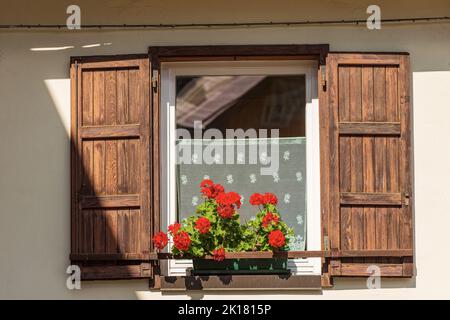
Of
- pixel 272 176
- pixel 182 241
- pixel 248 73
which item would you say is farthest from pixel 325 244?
pixel 248 73

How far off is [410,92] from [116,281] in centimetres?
237

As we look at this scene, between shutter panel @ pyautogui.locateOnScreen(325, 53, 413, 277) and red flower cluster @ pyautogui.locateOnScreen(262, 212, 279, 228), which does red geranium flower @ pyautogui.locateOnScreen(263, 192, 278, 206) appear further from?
shutter panel @ pyautogui.locateOnScreen(325, 53, 413, 277)

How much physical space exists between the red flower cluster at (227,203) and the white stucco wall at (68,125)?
59cm

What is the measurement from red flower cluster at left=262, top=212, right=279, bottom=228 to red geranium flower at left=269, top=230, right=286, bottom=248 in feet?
0.29

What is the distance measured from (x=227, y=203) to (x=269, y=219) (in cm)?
30

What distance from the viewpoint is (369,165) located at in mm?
7727

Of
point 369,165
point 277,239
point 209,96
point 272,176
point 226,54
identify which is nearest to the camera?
point 277,239

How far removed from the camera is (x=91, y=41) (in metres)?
7.94

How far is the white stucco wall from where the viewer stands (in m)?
7.77

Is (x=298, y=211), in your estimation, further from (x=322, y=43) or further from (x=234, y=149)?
(x=322, y=43)
